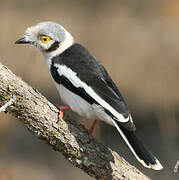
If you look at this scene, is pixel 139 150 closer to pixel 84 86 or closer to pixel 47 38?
pixel 84 86

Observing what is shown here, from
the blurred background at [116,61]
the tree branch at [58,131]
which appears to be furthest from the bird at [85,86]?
the blurred background at [116,61]

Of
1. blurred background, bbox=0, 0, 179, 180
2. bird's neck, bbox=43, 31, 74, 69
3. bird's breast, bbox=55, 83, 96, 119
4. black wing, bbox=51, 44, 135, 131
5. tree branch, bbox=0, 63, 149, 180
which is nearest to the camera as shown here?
tree branch, bbox=0, 63, 149, 180

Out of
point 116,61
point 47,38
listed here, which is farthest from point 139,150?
point 116,61

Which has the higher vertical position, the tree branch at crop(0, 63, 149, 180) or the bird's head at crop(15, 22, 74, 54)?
the bird's head at crop(15, 22, 74, 54)

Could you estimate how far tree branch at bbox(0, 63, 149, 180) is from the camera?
10.7 ft

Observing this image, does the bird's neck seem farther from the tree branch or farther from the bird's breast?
the tree branch

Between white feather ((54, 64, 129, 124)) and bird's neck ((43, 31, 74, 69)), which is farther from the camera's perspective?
bird's neck ((43, 31, 74, 69))

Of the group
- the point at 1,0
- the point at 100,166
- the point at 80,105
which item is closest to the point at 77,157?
the point at 100,166

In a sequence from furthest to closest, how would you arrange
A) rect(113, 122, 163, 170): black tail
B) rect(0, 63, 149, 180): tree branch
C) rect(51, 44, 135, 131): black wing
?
rect(51, 44, 135, 131): black wing, rect(113, 122, 163, 170): black tail, rect(0, 63, 149, 180): tree branch

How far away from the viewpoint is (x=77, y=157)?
3.49 meters

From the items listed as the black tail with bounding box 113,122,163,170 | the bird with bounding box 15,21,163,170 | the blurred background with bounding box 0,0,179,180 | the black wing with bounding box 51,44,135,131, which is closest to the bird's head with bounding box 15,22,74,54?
the bird with bounding box 15,21,163,170

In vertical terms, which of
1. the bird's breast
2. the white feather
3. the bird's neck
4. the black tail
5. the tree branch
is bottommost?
the tree branch

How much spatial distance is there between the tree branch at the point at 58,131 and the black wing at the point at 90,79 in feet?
1.07

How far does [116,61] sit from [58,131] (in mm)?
6852
